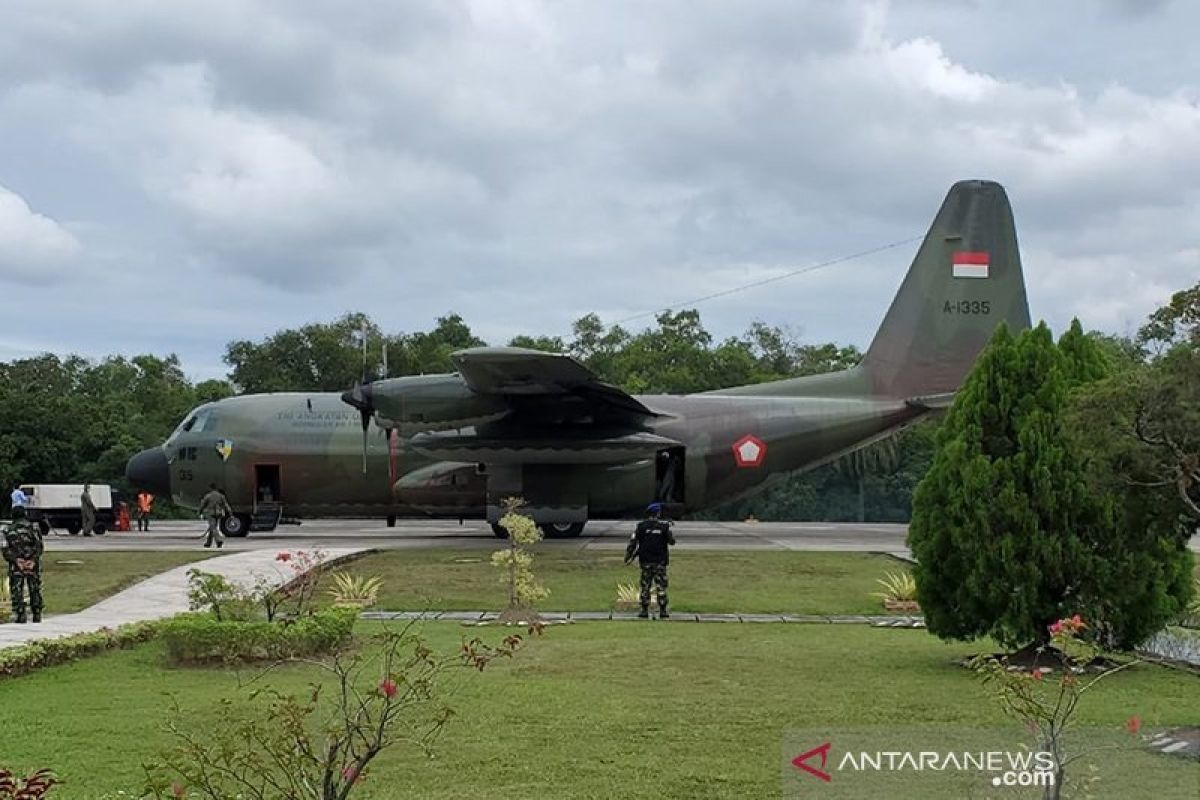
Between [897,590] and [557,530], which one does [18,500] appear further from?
[897,590]

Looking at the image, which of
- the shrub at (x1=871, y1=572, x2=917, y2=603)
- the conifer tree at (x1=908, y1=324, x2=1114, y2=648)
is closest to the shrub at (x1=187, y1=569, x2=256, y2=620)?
the conifer tree at (x1=908, y1=324, x2=1114, y2=648)

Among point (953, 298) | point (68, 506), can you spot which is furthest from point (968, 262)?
point (68, 506)

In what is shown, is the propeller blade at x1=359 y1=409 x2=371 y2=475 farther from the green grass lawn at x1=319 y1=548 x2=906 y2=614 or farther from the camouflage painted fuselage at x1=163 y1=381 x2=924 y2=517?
the green grass lawn at x1=319 y1=548 x2=906 y2=614

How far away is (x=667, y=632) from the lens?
46.4 feet

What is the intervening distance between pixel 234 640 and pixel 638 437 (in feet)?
53.6

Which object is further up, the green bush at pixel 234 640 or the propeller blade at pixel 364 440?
the propeller blade at pixel 364 440

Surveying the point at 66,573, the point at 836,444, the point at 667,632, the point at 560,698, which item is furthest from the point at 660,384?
the point at 560,698

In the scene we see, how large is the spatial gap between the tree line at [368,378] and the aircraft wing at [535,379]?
1117 centimetres

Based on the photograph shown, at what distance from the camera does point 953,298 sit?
29.9 metres

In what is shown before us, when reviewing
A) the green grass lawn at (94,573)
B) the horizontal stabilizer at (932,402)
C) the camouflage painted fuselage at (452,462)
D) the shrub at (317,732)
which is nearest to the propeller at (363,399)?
the camouflage painted fuselage at (452,462)

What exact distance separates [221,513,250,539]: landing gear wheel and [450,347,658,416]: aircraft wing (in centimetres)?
900

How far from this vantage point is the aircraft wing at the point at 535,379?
23219 mm

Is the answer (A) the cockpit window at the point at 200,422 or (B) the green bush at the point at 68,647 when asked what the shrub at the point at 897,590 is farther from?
(A) the cockpit window at the point at 200,422

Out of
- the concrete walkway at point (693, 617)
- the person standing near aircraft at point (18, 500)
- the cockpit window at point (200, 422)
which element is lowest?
the concrete walkway at point (693, 617)
